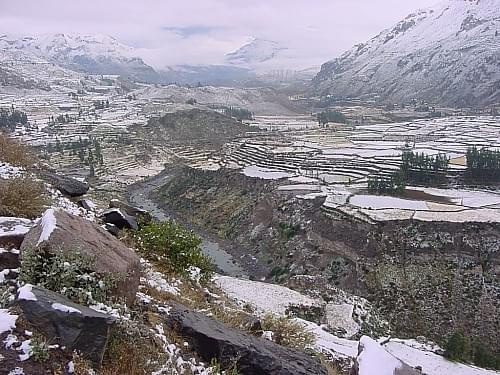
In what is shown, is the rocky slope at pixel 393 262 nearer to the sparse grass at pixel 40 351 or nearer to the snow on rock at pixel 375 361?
the snow on rock at pixel 375 361

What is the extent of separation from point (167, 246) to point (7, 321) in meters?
6.22

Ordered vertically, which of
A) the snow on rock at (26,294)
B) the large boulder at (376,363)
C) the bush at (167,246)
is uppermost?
the snow on rock at (26,294)

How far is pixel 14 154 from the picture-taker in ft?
38.9

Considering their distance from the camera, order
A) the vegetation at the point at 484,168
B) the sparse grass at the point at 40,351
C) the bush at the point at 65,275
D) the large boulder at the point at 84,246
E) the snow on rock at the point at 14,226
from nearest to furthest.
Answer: the sparse grass at the point at 40,351 → the bush at the point at 65,275 → the large boulder at the point at 84,246 → the snow on rock at the point at 14,226 → the vegetation at the point at 484,168

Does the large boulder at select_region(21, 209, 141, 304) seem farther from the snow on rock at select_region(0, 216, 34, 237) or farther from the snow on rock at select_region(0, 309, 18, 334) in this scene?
the snow on rock at select_region(0, 309, 18, 334)

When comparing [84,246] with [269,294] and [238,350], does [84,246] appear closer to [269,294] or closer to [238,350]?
[238,350]

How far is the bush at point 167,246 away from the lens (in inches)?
410

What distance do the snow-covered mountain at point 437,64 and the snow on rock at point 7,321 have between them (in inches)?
4750

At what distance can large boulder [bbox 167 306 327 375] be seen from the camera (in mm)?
5758

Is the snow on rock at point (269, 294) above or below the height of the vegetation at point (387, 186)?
below

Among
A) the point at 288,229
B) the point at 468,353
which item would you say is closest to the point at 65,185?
the point at 468,353

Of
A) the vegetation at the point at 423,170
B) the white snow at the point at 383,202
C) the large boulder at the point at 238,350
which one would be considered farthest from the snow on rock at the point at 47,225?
the vegetation at the point at 423,170

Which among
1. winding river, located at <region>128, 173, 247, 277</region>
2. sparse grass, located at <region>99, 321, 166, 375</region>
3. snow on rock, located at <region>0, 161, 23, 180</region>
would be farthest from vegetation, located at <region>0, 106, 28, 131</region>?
sparse grass, located at <region>99, 321, 166, 375</region>

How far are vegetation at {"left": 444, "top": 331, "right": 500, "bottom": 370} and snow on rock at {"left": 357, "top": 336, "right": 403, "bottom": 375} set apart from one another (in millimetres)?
14484
